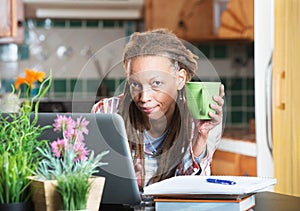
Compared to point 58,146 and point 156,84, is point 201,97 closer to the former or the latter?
point 156,84

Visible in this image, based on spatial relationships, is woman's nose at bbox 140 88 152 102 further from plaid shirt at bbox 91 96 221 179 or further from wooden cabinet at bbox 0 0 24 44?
wooden cabinet at bbox 0 0 24 44

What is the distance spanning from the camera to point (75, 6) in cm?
470

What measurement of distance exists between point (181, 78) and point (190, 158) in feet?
0.68

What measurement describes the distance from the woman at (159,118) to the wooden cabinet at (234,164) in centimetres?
215

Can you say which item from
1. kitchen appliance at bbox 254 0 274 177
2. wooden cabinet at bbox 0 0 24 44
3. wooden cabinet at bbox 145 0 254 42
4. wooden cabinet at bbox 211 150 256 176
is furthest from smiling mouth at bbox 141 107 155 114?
wooden cabinet at bbox 145 0 254 42

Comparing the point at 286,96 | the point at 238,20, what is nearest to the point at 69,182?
the point at 286,96

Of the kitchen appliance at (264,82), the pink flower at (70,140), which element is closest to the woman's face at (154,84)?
the pink flower at (70,140)

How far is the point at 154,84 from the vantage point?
1873 millimetres

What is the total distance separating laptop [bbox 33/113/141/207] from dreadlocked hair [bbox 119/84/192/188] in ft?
0.46

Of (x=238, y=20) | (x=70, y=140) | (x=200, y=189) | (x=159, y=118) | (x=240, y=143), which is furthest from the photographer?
(x=238, y=20)

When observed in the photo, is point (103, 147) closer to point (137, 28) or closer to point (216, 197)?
point (216, 197)

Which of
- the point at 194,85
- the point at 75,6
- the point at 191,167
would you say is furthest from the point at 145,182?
the point at 75,6

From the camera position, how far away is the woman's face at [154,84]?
73.0 inches

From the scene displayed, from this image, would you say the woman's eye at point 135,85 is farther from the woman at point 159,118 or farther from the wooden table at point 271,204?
the wooden table at point 271,204
